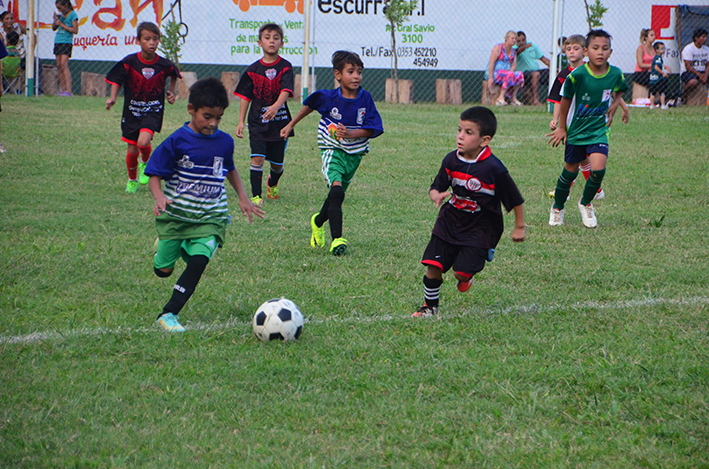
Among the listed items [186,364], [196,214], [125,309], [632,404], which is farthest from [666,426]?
[125,309]

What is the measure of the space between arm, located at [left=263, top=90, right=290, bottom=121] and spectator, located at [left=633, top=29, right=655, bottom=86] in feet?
41.9

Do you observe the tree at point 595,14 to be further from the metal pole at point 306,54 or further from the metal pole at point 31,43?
the metal pole at point 31,43

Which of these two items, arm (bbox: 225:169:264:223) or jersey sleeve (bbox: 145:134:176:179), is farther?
arm (bbox: 225:169:264:223)

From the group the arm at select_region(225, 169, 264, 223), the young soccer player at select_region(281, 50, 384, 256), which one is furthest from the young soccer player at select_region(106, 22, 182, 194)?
the arm at select_region(225, 169, 264, 223)

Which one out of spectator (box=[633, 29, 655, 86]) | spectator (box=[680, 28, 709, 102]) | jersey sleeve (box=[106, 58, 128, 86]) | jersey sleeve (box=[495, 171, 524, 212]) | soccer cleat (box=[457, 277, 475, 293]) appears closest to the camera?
jersey sleeve (box=[495, 171, 524, 212])

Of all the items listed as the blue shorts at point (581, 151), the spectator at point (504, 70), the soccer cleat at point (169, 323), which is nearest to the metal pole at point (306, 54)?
the spectator at point (504, 70)

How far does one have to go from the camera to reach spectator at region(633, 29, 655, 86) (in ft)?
59.7

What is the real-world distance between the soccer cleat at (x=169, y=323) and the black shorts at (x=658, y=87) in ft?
56.3

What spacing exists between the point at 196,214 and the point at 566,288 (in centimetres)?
249

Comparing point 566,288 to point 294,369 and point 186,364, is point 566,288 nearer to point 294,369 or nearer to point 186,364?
point 294,369

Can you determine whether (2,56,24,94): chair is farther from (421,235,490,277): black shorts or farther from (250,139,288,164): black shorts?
(421,235,490,277): black shorts

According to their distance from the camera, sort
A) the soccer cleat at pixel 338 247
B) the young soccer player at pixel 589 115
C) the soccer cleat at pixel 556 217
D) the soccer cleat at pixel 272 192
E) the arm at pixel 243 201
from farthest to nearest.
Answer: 1. the soccer cleat at pixel 272 192
2. the soccer cleat at pixel 556 217
3. the young soccer player at pixel 589 115
4. the soccer cleat at pixel 338 247
5. the arm at pixel 243 201

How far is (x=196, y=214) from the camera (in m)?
4.27

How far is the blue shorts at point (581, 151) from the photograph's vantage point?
7.20m
